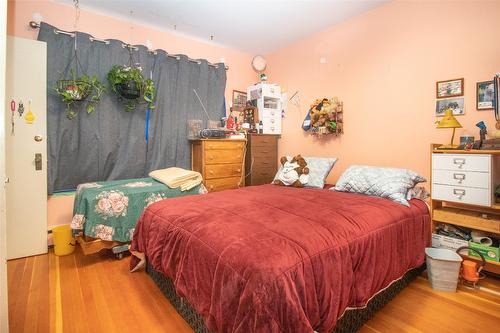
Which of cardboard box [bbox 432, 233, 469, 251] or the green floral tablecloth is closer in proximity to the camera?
cardboard box [bbox 432, 233, 469, 251]

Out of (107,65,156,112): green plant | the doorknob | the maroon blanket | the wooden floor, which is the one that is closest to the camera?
the maroon blanket

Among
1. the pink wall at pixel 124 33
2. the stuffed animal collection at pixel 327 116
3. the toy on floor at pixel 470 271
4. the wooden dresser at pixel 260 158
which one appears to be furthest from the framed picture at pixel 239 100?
the toy on floor at pixel 470 271

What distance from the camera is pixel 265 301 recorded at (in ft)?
3.10

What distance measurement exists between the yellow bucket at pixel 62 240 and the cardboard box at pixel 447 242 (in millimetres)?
3330

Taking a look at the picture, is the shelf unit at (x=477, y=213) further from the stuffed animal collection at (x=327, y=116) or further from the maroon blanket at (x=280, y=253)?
the stuffed animal collection at (x=327, y=116)

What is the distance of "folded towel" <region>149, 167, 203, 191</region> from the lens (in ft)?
8.80

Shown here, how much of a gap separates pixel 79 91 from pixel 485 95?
3.70 metres

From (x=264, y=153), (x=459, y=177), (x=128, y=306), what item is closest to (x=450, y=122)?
(x=459, y=177)

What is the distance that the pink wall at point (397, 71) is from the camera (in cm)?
215

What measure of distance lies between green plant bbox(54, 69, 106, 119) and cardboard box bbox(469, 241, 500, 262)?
12.2 ft

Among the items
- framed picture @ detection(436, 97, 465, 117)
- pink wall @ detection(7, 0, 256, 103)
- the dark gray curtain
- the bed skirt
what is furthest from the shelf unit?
pink wall @ detection(7, 0, 256, 103)

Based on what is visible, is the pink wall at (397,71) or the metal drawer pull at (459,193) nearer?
the metal drawer pull at (459,193)

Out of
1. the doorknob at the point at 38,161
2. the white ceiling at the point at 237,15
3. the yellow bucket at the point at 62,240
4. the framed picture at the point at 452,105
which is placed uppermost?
the white ceiling at the point at 237,15

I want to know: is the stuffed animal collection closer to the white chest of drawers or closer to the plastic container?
the white chest of drawers
